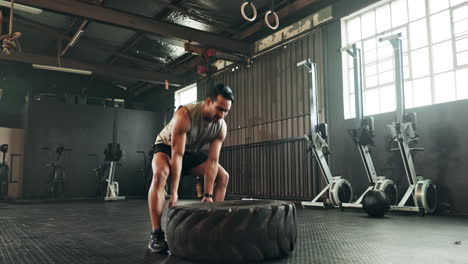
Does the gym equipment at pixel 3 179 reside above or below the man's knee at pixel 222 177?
below

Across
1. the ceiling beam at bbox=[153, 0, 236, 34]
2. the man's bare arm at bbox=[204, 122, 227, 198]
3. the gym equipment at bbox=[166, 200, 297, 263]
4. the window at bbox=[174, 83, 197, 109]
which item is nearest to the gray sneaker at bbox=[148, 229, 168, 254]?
the gym equipment at bbox=[166, 200, 297, 263]

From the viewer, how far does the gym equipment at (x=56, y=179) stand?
28.0 ft

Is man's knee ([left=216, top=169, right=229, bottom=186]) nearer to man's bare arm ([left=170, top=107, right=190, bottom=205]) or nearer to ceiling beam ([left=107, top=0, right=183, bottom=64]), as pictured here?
man's bare arm ([left=170, top=107, right=190, bottom=205])

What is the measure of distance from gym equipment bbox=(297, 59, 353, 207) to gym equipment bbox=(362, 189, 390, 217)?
34.6 inches

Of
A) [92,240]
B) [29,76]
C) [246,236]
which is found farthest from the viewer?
[29,76]

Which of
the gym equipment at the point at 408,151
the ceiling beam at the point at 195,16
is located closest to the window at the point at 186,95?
the ceiling beam at the point at 195,16

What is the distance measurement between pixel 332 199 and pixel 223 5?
3.81 meters

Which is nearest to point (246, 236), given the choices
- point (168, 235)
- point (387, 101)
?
point (168, 235)

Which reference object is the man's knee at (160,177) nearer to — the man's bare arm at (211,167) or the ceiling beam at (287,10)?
the man's bare arm at (211,167)

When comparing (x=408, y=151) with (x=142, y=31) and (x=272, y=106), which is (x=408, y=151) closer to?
(x=272, y=106)

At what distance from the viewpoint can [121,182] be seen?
394 inches

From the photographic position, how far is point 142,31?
6406 mm

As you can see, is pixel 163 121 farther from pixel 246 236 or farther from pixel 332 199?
pixel 246 236

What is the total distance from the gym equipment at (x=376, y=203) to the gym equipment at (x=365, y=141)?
0.48 m
